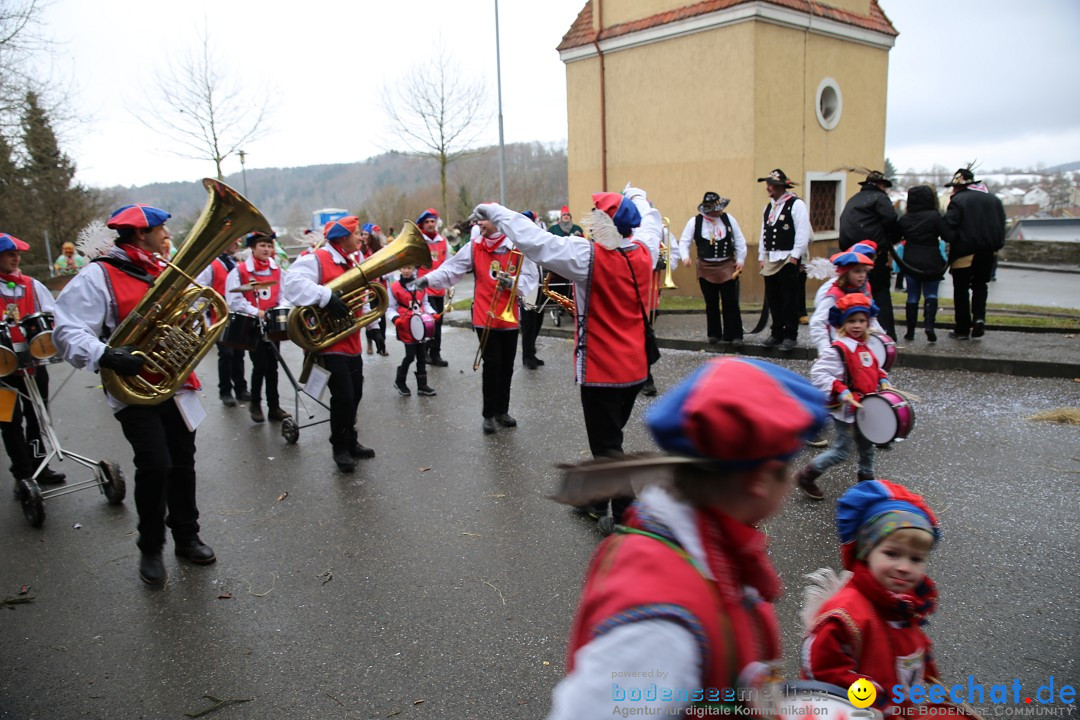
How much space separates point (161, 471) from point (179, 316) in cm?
87

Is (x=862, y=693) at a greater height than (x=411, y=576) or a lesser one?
greater

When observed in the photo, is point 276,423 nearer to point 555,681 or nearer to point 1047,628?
point 555,681

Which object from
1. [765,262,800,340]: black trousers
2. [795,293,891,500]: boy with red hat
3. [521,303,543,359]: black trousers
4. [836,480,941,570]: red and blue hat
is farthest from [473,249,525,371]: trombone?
[836,480,941,570]: red and blue hat

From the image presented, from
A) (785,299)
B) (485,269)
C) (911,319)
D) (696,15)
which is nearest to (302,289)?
(485,269)

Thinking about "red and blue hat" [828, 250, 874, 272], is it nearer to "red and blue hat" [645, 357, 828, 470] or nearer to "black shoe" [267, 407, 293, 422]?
"red and blue hat" [645, 357, 828, 470]

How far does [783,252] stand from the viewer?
8844 millimetres

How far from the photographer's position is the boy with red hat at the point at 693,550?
1.18m

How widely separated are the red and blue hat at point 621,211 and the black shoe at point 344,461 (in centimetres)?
300

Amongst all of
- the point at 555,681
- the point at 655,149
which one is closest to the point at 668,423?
the point at 555,681

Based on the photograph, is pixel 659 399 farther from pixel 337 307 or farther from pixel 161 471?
pixel 337 307

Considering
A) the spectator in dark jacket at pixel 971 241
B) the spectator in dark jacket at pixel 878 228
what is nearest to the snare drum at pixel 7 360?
the spectator in dark jacket at pixel 878 228

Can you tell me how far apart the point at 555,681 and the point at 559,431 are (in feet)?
11.9

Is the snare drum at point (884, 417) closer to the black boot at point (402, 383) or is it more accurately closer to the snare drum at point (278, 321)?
the snare drum at point (278, 321)

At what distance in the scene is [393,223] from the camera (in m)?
39.5
